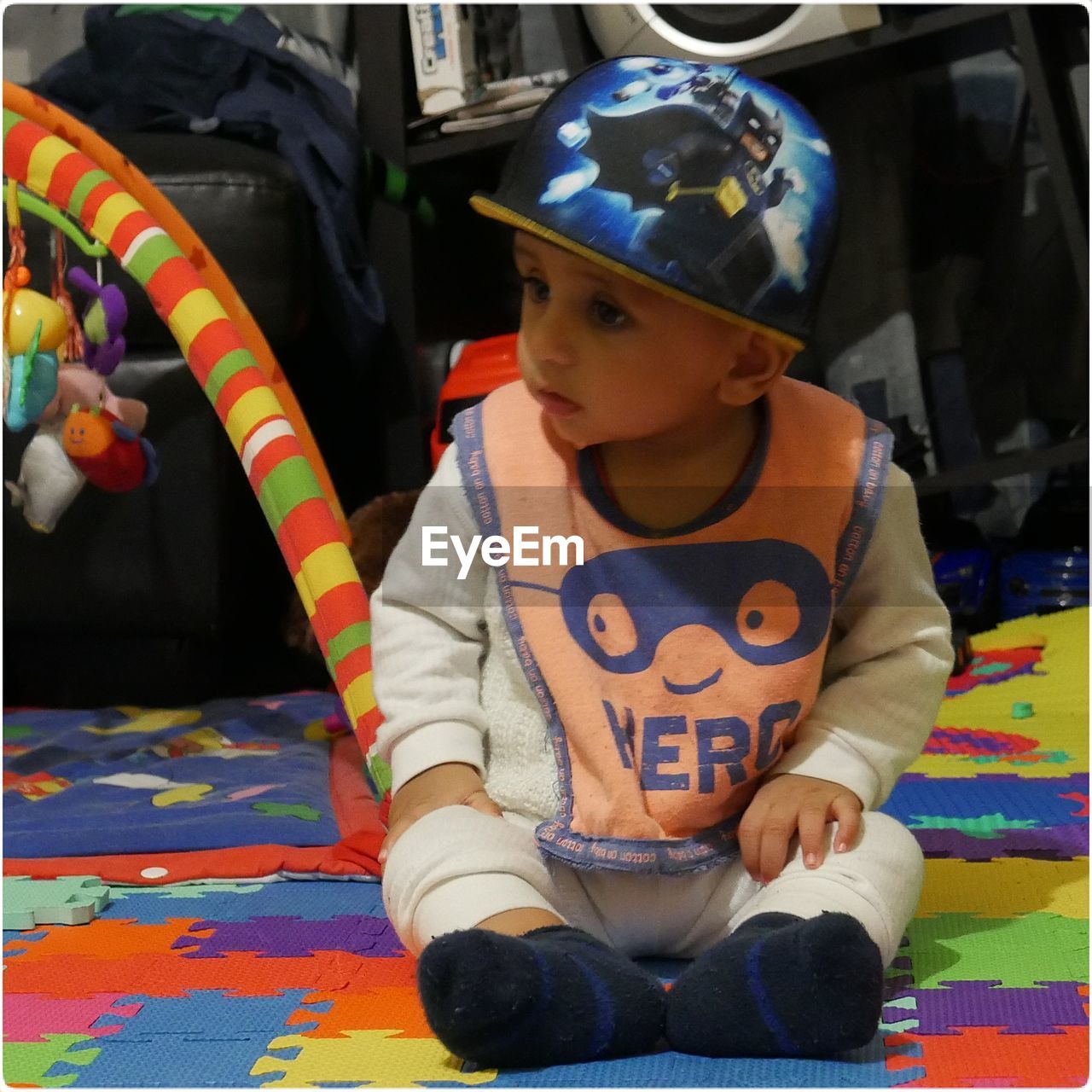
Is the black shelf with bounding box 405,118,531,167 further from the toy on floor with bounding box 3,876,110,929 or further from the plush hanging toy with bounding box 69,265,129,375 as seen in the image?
the toy on floor with bounding box 3,876,110,929

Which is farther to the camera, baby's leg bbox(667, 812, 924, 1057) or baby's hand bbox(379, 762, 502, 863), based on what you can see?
baby's hand bbox(379, 762, 502, 863)

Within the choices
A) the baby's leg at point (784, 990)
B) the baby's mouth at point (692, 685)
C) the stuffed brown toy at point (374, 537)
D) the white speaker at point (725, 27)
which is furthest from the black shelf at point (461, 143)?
the baby's leg at point (784, 990)

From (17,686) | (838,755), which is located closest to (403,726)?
(838,755)

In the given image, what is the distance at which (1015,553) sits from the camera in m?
1.77

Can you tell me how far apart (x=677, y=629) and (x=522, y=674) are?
90 mm

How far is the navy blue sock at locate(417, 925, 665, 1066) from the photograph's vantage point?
563 millimetres

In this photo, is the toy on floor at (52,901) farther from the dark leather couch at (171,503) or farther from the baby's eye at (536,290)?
the dark leather couch at (171,503)

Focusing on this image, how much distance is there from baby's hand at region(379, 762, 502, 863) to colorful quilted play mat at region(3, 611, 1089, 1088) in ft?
0.25

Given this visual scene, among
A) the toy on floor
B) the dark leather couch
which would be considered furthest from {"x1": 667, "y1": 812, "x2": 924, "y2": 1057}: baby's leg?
the dark leather couch

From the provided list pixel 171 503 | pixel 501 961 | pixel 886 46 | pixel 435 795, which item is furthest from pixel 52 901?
pixel 886 46

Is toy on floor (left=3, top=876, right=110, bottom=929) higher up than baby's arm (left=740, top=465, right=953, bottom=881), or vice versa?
baby's arm (left=740, top=465, right=953, bottom=881)

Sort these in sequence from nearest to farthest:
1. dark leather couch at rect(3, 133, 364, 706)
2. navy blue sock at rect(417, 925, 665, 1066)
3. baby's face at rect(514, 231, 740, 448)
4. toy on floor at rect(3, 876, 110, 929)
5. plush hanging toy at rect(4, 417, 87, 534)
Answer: navy blue sock at rect(417, 925, 665, 1066), baby's face at rect(514, 231, 740, 448), toy on floor at rect(3, 876, 110, 929), plush hanging toy at rect(4, 417, 87, 534), dark leather couch at rect(3, 133, 364, 706)

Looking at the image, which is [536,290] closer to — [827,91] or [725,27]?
[725,27]

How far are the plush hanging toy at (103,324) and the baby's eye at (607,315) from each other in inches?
23.5
